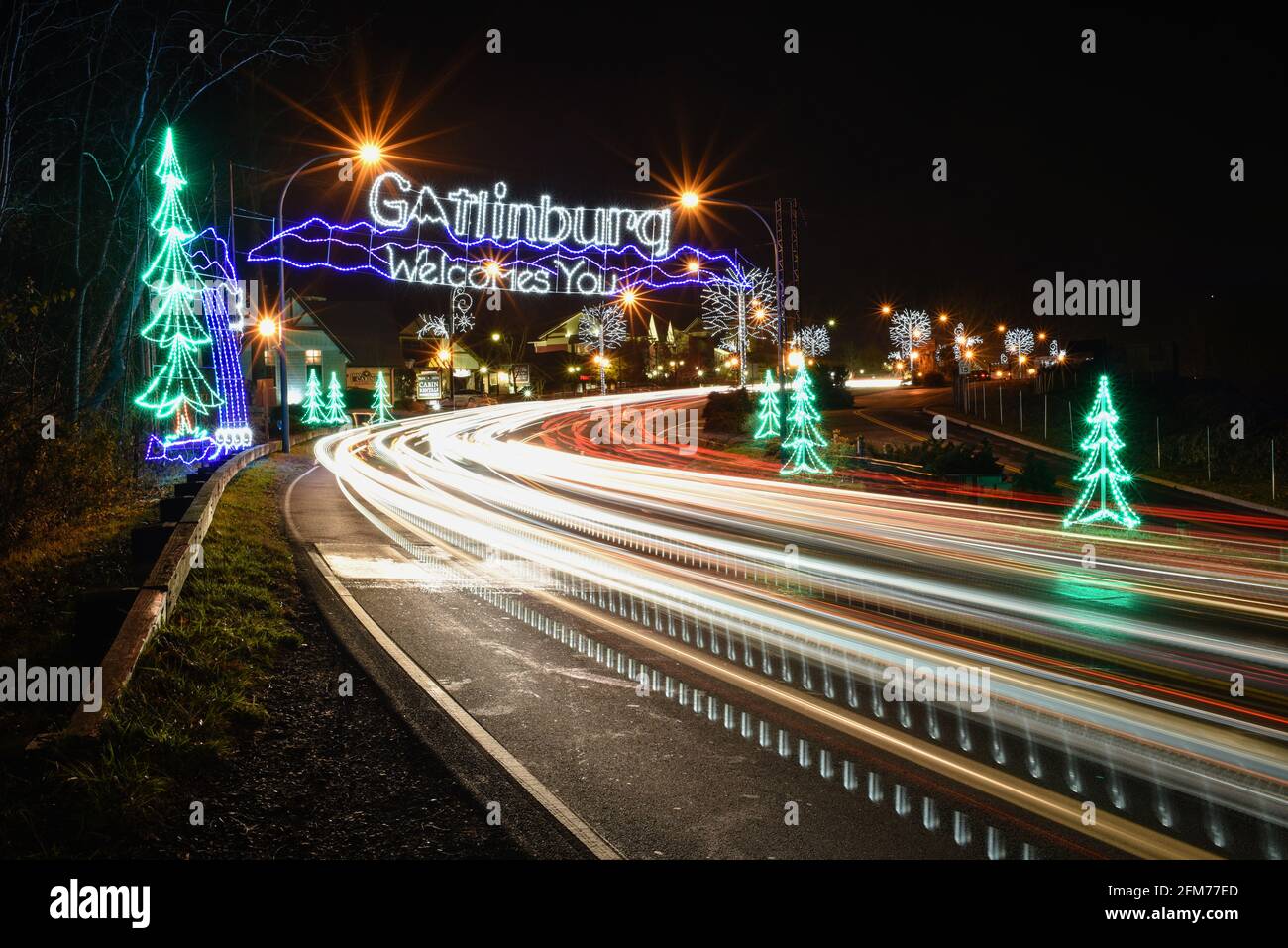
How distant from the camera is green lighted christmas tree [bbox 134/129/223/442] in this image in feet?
74.5

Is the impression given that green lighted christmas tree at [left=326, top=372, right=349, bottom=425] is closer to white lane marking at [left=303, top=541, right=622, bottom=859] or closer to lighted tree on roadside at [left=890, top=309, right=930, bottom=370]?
white lane marking at [left=303, top=541, right=622, bottom=859]

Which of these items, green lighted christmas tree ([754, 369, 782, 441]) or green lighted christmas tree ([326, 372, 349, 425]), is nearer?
green lighted christmas tree ([754, 369, 782, 441])

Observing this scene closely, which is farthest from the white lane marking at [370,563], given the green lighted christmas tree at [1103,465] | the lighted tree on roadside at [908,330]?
the lighted tree on roadside at [908,330]

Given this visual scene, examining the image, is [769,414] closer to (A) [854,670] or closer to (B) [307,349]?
(A) [854,670]

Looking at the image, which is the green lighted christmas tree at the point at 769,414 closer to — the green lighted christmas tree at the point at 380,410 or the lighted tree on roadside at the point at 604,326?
the green lighted christmas tree at the point at 380,410

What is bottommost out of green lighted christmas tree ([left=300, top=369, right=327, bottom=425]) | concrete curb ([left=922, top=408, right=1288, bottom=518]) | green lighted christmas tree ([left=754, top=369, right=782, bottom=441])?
concrete curb ([left=922, top=408, right=1288, bottom=518])

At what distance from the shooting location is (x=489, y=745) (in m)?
6.35

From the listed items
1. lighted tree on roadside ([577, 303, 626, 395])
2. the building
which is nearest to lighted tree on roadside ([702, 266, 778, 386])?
lighted tree on roadside ([577, 303, 626, 395])

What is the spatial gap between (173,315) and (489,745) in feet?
72.9

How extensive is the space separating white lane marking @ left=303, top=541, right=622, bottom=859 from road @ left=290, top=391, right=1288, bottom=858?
93 mm

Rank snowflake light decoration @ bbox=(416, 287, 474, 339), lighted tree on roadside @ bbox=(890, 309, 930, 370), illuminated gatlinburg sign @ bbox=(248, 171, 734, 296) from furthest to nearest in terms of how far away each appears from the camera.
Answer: lighted tree on roadside @ bbox=(890, 309, 930, 370) < snowflake light decoration @ bbox=(416, 287, 474, 339) < illuminated gatlinburg sign @ bbox=(248, 171, 734, 296)

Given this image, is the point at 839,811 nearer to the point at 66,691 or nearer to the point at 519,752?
the point at 519,752

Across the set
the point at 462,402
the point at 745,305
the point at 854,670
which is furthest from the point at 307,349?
the point at 854,670
